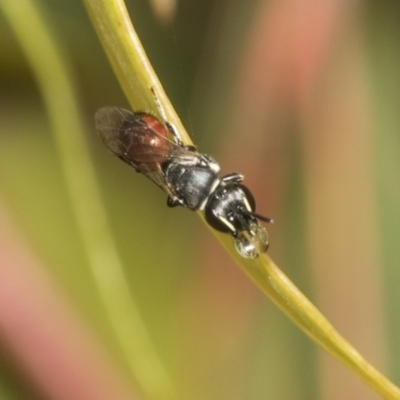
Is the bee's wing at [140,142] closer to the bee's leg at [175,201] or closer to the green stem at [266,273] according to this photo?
the bee's leg at [175,201]

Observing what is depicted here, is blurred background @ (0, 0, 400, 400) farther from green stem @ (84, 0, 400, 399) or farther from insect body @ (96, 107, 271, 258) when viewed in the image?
green stem @ (84, 0, 400, 399)

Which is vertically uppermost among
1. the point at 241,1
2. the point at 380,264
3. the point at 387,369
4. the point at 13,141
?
the point at 241,1

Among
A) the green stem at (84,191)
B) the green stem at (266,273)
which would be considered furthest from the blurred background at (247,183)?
the green stem at (266,273)

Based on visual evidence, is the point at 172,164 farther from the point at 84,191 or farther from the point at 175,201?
the point at 84,191

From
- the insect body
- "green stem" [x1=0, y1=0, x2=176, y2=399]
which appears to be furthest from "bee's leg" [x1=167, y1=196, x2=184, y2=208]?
"green stem" [x1=0, y1=0, x2=176, y2=399]

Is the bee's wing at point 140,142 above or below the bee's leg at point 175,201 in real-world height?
above

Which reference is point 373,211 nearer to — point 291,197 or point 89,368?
point 291,197

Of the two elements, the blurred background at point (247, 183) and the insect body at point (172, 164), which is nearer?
the insect body at point (172, 164)

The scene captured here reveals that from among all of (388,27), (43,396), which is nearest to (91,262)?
(43,396)
